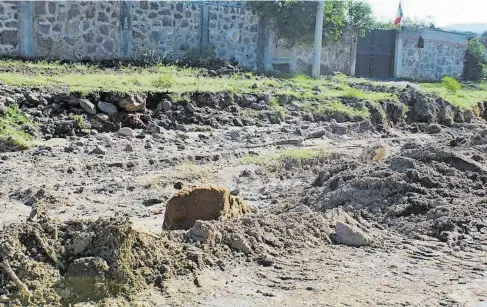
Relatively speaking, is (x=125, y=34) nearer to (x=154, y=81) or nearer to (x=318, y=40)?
(x=154, y=81)

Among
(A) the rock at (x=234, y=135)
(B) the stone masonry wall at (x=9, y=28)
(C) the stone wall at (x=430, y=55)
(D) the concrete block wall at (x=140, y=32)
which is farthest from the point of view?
(C) the stone wall at (x=430, y=55)

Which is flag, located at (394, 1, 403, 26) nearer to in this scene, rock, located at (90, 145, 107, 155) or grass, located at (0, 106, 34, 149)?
rock, located at (90, 145, 107, 155)

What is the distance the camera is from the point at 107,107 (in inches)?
460

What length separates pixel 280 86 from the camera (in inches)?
613

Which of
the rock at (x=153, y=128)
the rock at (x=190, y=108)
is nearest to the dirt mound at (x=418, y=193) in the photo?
the rock at (x=153, y=128)

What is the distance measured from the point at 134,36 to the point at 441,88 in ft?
28.3

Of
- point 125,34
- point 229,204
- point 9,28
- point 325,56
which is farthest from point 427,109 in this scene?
point 229,204

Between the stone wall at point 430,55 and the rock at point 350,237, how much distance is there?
17483 millimetres

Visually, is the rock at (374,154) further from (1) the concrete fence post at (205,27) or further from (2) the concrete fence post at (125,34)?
(1) the concrete fence post at (205,27)

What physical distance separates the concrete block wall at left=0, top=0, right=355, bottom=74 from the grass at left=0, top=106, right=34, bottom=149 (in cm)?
432

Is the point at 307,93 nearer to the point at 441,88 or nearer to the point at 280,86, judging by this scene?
the point at 280,86

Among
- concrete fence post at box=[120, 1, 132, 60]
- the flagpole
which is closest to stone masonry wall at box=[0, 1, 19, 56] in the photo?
concrete fence post at box=[120, 1, 132, 60]

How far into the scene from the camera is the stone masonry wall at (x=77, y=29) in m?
15.1

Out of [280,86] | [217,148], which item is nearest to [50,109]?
[217,148]
